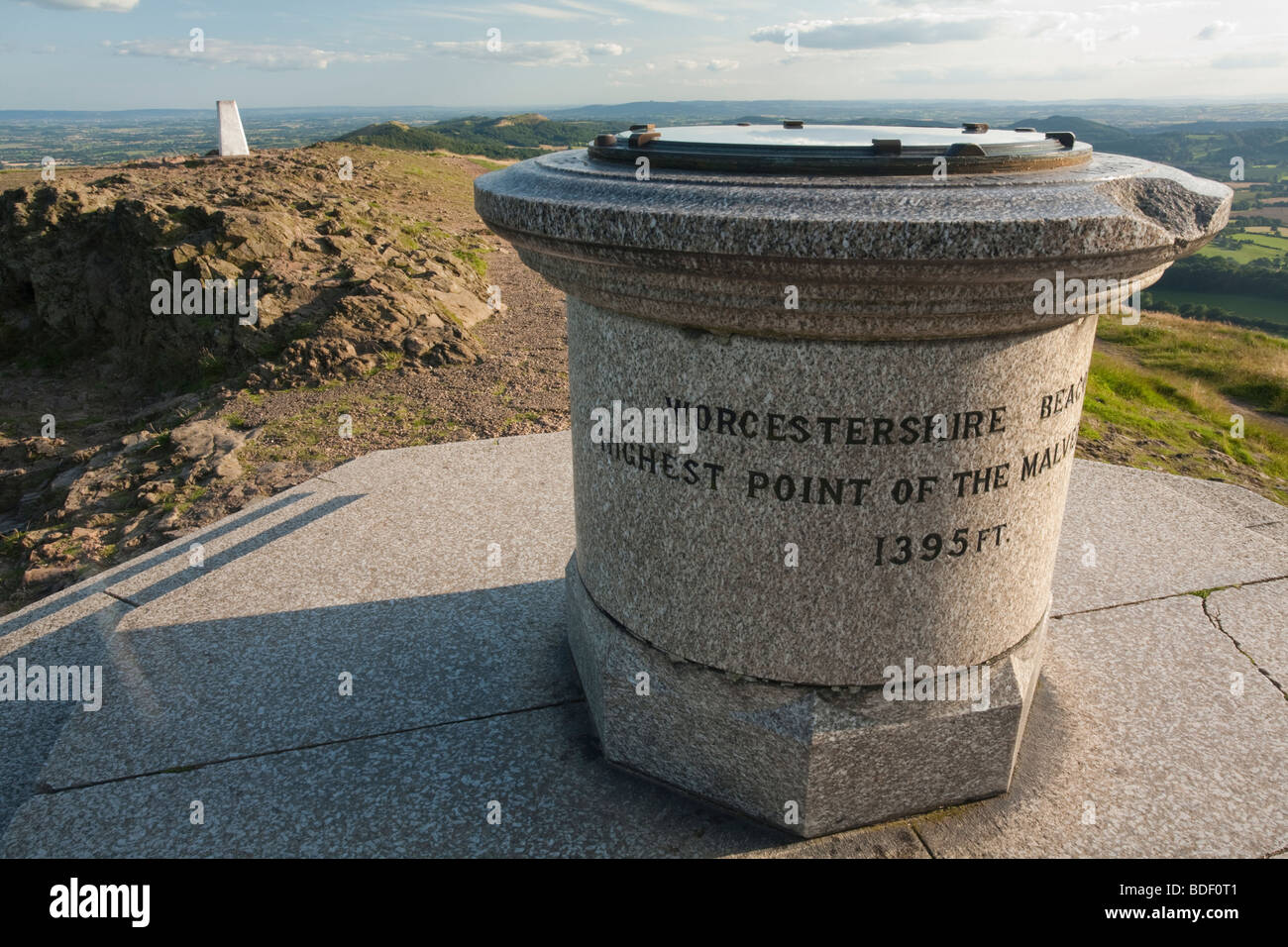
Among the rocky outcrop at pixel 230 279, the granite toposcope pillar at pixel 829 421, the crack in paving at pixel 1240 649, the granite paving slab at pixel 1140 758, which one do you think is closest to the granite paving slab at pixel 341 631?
the granite toposcope pillar at pixel 829 421

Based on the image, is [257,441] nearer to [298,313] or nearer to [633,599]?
[298,313]

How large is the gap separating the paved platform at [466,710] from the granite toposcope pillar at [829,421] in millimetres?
314

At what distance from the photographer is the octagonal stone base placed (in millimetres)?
2871

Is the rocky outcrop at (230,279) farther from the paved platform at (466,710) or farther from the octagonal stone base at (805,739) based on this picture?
the octagonal stone base at (805,739)

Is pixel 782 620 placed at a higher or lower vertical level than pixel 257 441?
higher

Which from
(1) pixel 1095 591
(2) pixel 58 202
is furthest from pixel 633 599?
(2) pixel 58 202

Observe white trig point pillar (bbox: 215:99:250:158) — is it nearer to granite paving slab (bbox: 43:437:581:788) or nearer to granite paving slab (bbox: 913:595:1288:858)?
granite paving slab (bbox: 43:437:581:788)

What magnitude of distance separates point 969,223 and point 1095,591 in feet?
10.9

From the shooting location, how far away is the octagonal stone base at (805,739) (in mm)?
2871

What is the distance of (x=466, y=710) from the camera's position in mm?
3611

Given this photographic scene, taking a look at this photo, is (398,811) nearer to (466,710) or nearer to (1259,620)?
(466,710)

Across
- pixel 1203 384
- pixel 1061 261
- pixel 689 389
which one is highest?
pixel 1061 261

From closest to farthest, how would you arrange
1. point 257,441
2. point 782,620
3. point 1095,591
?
point 782,620 → point 1095,591 → point 257,441
